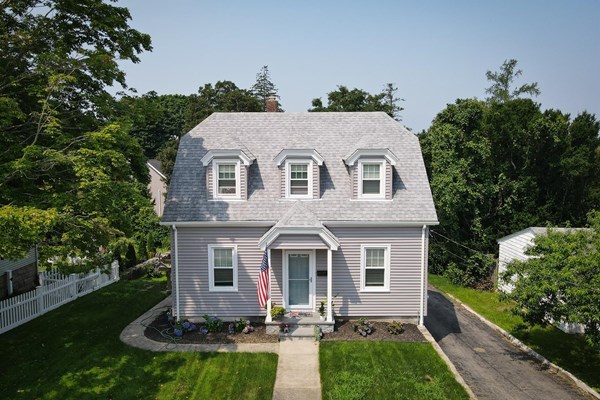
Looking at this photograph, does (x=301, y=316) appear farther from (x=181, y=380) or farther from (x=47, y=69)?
(x=47, y=69)

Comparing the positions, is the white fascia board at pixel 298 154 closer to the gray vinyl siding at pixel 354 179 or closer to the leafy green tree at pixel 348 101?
the gray vinyl siding at pixel 354 179

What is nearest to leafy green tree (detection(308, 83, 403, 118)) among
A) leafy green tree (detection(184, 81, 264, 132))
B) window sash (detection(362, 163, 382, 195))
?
leafy green tree (detection(184, 81, 264, 132))

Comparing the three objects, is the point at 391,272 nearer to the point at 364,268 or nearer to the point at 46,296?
the point at 364,268

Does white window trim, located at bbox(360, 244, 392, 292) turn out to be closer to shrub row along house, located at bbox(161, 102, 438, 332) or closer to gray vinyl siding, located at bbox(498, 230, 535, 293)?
shrub row along house, located at bbox(161, 102, 438, 332)

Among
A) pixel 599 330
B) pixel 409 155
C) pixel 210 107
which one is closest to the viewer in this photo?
pixel 599 330

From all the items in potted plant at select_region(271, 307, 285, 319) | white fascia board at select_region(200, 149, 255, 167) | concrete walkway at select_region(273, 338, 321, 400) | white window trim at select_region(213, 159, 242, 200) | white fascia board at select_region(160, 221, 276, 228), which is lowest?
concrete walkway at select_region(273, 338, 321, 400)

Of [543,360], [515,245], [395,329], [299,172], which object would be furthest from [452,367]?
[515,245]

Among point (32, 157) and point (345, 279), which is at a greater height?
point (32, 157)

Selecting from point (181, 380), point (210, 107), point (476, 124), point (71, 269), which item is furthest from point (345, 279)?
point (210, 107)
